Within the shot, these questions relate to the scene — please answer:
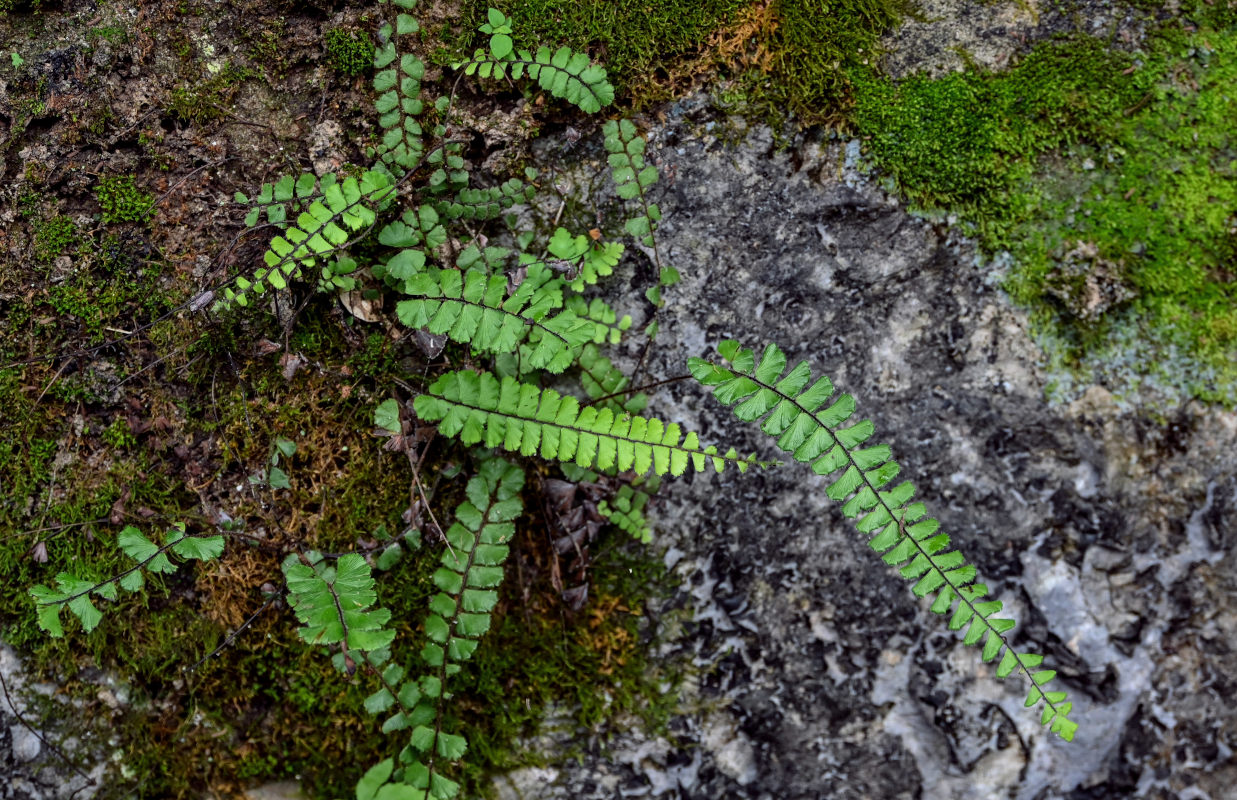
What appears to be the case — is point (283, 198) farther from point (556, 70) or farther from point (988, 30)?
point (988, 30)

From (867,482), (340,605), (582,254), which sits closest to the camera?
(867,482)

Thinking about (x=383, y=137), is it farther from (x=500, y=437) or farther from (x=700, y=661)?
(x=700, y=661)

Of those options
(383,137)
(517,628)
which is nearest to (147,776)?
(517,628)

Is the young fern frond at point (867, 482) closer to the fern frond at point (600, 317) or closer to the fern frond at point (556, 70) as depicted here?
the fern frond at point (600, 317)

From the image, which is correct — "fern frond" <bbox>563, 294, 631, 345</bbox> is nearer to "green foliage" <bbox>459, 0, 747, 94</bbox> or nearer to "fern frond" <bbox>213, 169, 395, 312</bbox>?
"fern frond" <bbox>213, 169, 395, 312</bbox>

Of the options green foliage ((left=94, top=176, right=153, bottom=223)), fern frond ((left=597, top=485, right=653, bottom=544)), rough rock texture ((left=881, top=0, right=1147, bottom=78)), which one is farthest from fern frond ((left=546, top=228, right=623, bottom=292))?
green foliage ((left=94, top=176, right=153, bottom=223))

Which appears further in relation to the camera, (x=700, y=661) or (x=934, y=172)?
(x=700, y=661)

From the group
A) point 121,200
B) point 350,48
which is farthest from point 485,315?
point 121,200
